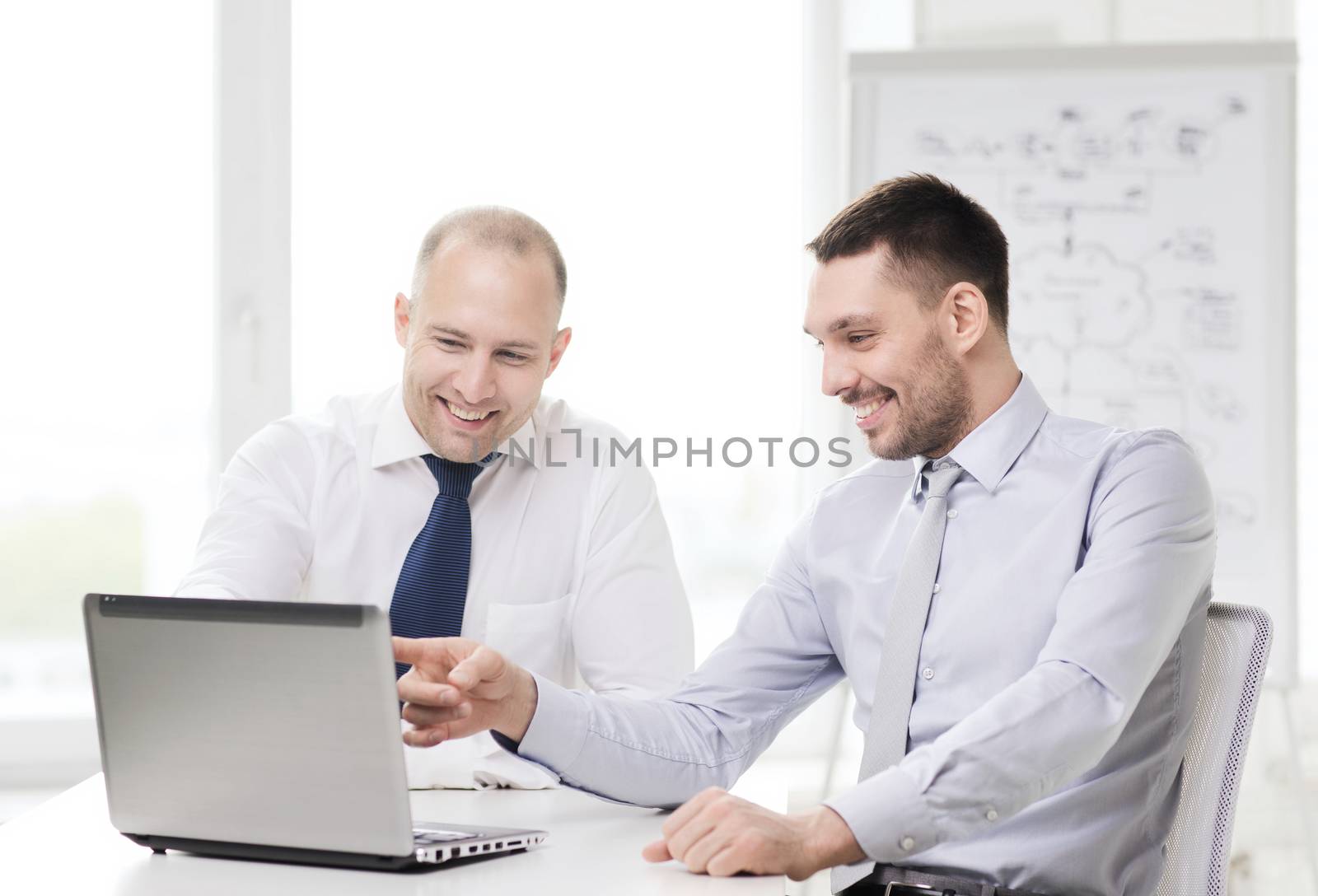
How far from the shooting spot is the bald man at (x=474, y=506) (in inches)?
72.7

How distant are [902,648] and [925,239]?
0.50 m

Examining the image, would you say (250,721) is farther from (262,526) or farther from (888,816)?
(262,526)

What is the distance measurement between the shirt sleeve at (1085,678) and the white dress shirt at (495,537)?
0.71 metres

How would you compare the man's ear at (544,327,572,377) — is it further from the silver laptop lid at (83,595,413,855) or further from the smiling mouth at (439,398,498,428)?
the silver laptop lid at (83,595,413,855)

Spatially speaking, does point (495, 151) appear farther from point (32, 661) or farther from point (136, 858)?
point (136, 858)

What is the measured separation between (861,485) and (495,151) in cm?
192

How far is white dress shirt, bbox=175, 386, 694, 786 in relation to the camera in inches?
73.5

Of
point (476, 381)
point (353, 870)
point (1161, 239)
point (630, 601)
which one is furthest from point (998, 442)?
point (1161, 239)

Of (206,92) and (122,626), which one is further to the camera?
(206,92)

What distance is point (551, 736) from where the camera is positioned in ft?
4.42

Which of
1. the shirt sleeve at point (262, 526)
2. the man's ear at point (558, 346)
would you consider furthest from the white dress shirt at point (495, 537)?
the man's ear at point (558, 346)

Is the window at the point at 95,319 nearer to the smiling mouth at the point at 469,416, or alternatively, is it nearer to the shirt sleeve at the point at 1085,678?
the smiling mouth at the point at 469,416

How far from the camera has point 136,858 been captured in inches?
44.2

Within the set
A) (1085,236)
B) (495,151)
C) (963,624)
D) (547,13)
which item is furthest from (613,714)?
(547,13)
